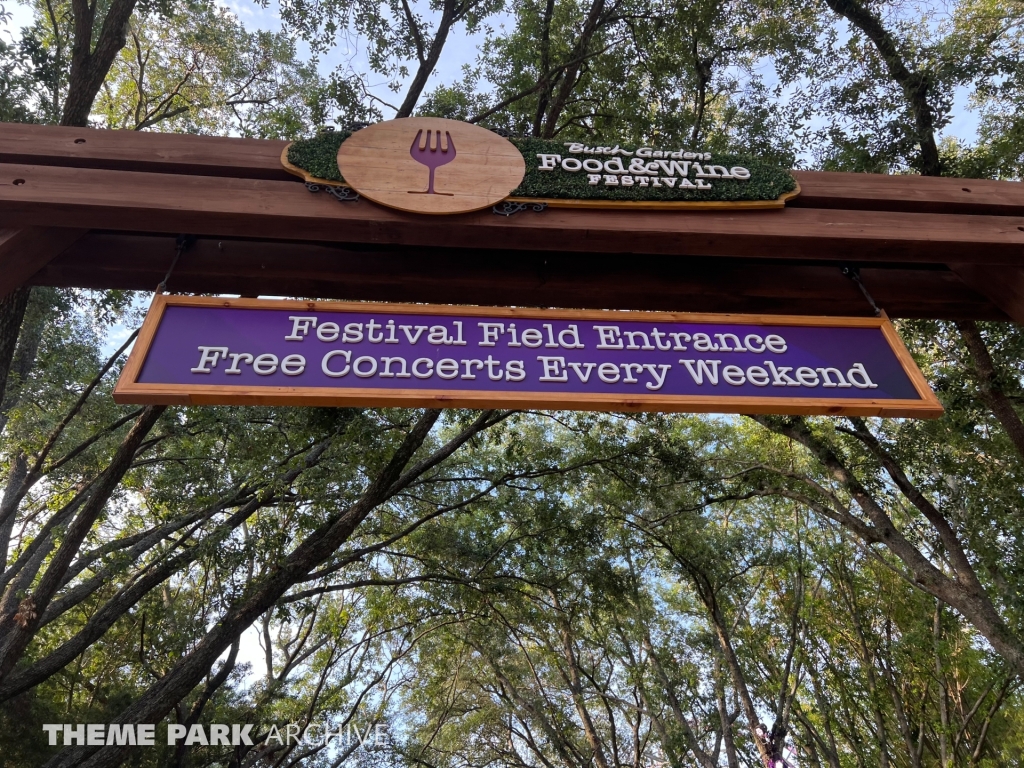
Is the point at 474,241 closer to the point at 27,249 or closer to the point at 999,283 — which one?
the point at 27,249

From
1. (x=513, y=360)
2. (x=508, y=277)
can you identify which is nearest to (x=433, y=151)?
(x=508, y=277)

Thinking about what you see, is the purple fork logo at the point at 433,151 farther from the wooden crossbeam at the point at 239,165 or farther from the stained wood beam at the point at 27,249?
the stained wood beam at the point at 27,249

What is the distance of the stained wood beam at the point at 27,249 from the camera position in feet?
6.57

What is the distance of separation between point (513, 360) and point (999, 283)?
2.09m

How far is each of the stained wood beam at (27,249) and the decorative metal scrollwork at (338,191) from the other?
2.90 feet

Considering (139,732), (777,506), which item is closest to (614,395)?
(139,732)

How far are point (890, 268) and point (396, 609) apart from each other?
353 inches

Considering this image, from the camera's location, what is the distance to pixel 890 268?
8.72 feet

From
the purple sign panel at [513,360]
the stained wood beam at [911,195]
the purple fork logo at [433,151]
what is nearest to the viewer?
the purple sign panel at [513,360]

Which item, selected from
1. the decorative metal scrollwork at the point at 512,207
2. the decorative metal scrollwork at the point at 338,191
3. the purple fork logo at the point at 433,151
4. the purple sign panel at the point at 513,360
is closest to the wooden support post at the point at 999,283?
the purple sign panel at the point at 513,360

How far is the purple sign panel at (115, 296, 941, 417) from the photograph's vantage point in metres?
1.75

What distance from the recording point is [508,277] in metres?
2.45

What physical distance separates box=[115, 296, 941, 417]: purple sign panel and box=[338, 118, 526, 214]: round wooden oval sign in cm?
44

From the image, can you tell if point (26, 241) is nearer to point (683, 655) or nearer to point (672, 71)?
point (672, 71)
